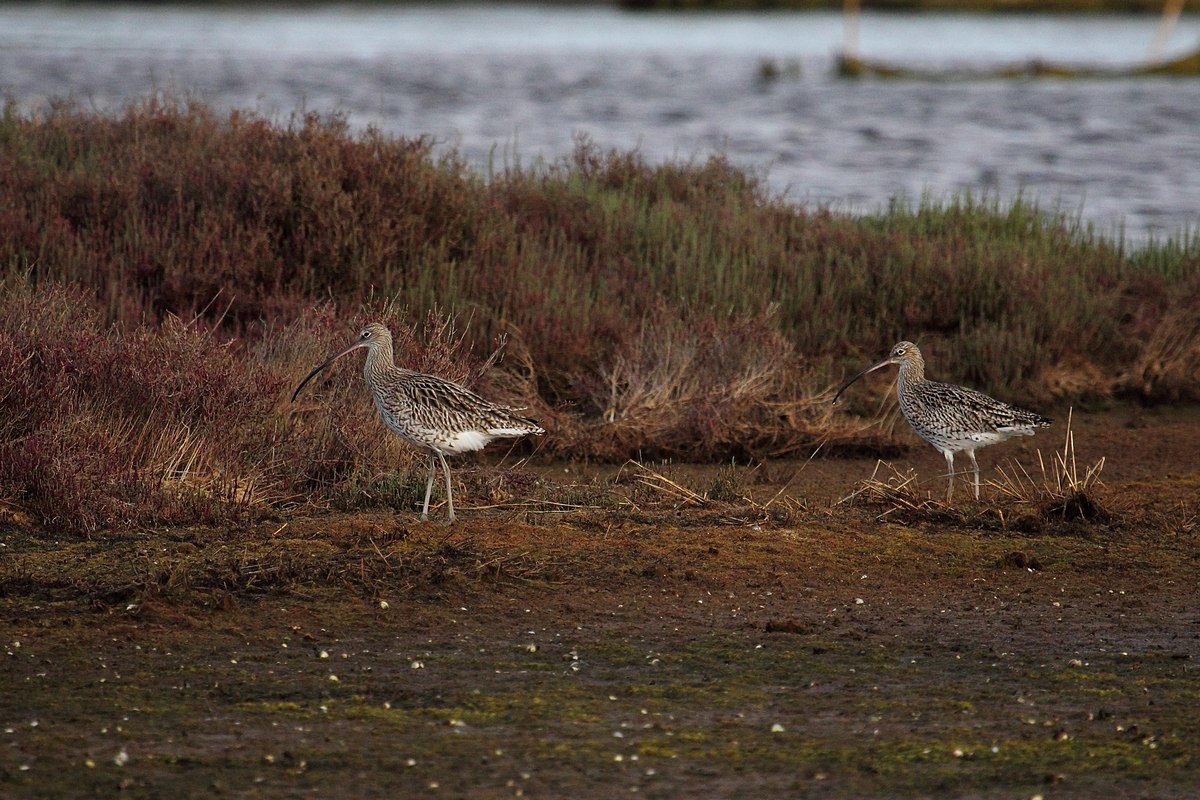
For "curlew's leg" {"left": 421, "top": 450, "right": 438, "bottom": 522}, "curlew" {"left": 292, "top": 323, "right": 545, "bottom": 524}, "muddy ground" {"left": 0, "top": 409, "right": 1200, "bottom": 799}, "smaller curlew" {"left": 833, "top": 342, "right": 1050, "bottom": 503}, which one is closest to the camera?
"muddy ground" {"left": 0, "top": 409, "right": 1200, "bottom": 799}

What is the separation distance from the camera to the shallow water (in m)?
24.5

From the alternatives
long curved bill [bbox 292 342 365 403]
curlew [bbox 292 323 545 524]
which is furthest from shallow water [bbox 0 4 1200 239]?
curlew [bbox 292 323 545 524]

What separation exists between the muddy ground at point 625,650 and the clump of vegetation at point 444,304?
77cm

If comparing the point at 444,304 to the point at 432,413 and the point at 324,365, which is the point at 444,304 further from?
the point at 432,413

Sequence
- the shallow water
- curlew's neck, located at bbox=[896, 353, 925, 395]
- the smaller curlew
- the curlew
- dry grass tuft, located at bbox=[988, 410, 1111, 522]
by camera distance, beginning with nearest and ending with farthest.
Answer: the curlew → dry grass tuft, located at bbox=[988, 410, 1111, 522] → the smaller curlew → curlew's neck, located at bbox=[896, 353, 925, 395] → the shallow water

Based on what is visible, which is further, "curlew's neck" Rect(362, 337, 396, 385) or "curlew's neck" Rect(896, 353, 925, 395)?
"curlew's neck" Rect(896, 353, 925, 395)

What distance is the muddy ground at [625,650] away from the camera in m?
5.64

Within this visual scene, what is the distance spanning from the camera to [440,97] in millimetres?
35062

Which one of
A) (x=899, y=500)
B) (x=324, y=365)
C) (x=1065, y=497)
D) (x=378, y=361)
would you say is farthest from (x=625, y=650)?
(x=1065, y=497)

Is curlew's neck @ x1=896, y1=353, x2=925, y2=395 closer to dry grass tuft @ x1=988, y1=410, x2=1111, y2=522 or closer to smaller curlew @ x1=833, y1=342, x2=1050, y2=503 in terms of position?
smaller curlew @ x1=833, y1=342, x2=1050, y2=503

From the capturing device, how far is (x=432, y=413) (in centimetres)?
844

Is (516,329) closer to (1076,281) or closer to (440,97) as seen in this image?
(1076,281)

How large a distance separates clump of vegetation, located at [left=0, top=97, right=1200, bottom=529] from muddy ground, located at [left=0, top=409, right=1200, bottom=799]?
2.54 ft

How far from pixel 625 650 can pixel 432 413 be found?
6.54ft
